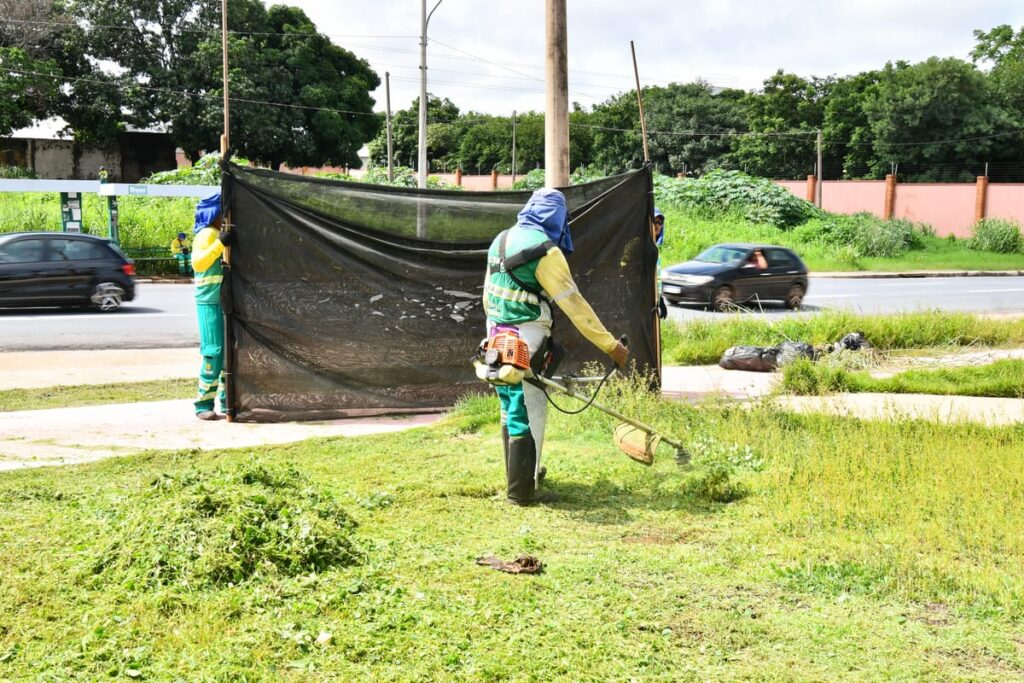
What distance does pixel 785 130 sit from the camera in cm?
5603

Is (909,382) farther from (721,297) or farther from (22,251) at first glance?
(22,251)

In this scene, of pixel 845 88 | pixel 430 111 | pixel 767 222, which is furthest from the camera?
pixel 430 111

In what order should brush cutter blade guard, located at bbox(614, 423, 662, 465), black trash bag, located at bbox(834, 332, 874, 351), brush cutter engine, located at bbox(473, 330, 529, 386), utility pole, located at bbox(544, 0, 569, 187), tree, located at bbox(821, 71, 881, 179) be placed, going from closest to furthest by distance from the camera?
brush cutter engine, located at bbox(473, 330, 529, 386) → brush cutter blade guard, located at bbox(614, 423, 662, 465) → utility pole, located at bbox(544, 0, 569, 187) → black trash bag, located at bbox(834, 332, 874, 351) → tree, located at bbox(821, 71, 881, 179)

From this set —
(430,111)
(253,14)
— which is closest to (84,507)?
(253,14)

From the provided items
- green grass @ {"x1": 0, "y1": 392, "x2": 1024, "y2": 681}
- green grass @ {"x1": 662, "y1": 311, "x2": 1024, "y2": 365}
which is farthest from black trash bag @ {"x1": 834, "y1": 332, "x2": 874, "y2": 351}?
green grass @ {"x1": 0, "y1": 392, "x2": 1024, "y2": 681}

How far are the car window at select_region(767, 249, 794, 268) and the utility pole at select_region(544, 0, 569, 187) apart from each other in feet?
40.1

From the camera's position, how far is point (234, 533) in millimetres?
4828

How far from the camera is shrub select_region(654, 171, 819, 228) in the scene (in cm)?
3794

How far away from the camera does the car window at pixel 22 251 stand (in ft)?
57.5

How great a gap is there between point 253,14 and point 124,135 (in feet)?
26.9

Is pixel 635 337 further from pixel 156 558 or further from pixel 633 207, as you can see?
pixel 156 558

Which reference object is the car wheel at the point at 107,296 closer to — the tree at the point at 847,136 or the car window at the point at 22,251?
the car window at the point at 22,251

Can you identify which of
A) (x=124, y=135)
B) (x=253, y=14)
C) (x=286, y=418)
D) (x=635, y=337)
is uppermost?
(x=253, y=14)

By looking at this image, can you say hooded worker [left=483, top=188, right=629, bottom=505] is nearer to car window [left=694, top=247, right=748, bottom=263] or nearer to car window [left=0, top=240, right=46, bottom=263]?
car window [left=0, top=240, right=46, bottom=263]
